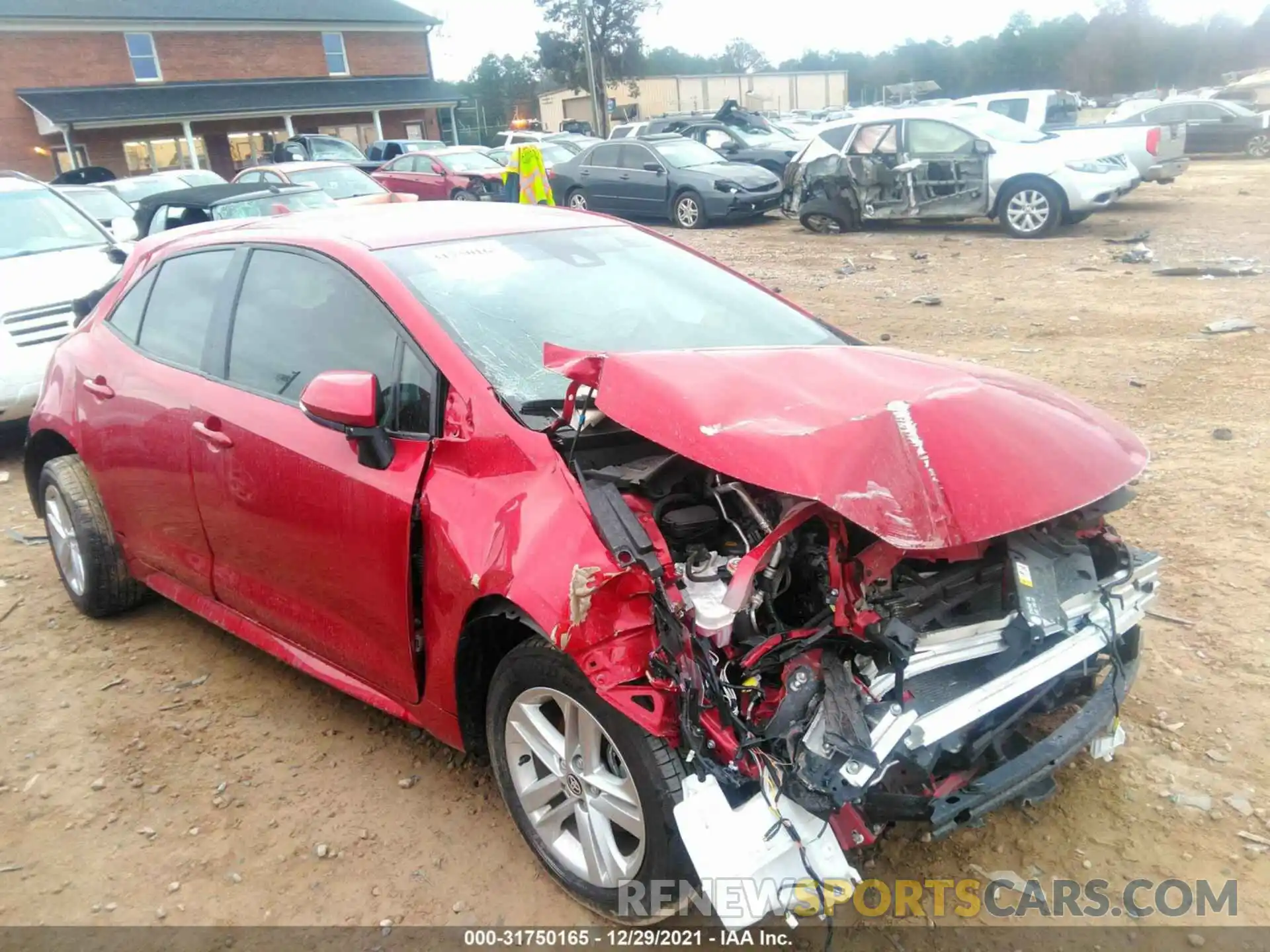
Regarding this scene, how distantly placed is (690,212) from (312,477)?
46.7 feet

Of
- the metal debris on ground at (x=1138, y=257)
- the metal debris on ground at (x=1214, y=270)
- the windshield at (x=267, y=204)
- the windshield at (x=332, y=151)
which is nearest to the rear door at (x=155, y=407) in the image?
the windshield at (x=267, y=204)

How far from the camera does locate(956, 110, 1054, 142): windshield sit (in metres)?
13.0

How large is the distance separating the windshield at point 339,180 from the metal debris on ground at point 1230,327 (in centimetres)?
950

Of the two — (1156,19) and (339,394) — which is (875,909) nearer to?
(339,394)

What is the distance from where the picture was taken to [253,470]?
309 cm

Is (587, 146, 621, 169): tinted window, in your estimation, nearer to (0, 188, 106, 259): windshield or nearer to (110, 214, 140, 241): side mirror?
(110, 214, 140, 241): side mirror

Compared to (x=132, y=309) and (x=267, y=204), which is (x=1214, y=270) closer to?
(x=267, y=204)

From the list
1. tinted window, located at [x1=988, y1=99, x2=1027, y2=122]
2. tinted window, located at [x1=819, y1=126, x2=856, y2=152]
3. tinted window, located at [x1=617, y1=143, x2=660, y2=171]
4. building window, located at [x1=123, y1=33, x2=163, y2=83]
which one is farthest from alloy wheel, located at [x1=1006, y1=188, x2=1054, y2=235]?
building window, located at [x1=123, y1=33, x2=163, y2=83]

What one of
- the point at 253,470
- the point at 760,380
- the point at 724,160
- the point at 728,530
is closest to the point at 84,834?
the point at 253,470

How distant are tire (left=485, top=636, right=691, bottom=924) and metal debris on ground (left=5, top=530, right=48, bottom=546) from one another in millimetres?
3889

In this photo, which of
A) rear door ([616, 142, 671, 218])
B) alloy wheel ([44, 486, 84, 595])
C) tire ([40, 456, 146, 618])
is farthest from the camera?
rear door ([616, 142, 671, 218])

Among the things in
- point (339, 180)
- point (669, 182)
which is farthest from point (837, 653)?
point (669, 182)

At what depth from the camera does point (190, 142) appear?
3322 centimetres

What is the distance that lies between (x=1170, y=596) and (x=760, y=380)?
2.42m
